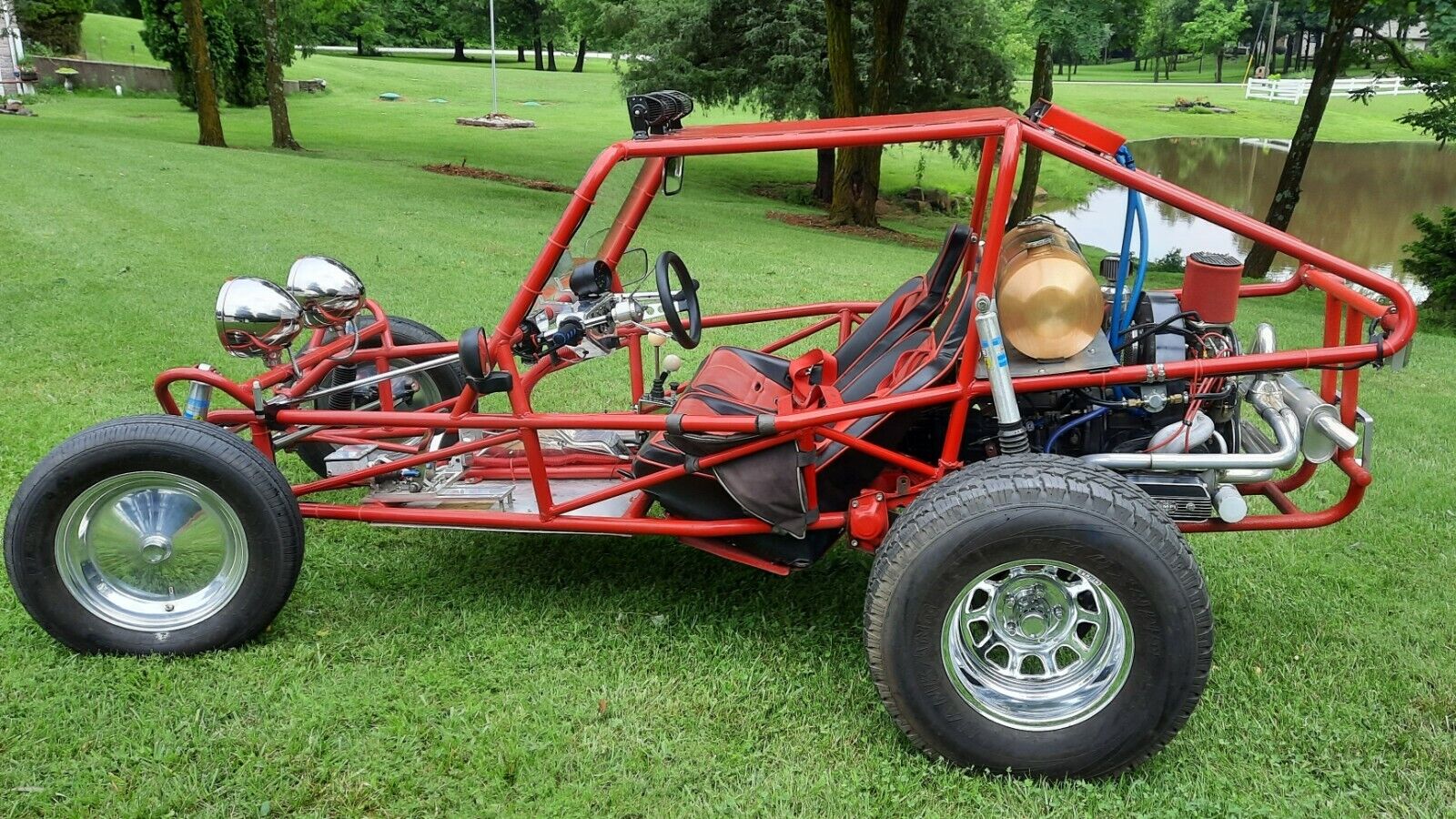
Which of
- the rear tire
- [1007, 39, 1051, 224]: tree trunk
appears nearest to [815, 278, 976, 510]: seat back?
the rear tire

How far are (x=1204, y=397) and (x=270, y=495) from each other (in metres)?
2.83

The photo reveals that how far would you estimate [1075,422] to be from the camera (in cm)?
303

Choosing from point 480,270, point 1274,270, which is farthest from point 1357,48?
point 480,270

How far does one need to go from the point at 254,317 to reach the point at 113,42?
45210mm

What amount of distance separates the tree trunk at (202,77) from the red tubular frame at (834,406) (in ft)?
57.6

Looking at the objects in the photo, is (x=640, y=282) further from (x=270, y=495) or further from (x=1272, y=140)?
(x=1272, y=140)

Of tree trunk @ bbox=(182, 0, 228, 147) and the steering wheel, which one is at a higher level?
tree trunk @ bbox=(182, 0, 228, 147)

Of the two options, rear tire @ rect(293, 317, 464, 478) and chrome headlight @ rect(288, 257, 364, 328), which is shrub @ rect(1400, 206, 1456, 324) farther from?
chrome headlight @ rect(288, 257, 364, 328)

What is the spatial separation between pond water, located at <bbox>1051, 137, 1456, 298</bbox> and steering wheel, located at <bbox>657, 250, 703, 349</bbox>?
38.9 feet

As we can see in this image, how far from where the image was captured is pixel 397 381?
4496 millimetres

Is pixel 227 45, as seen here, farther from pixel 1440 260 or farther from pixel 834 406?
pixel 834 406

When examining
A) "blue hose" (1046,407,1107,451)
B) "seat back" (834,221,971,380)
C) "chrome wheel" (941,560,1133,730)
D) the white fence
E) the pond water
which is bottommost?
the pond water

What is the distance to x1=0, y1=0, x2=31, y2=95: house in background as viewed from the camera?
26484 millimetres

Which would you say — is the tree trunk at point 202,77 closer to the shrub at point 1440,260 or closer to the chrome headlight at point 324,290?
the chrome headlight at point 324,290
